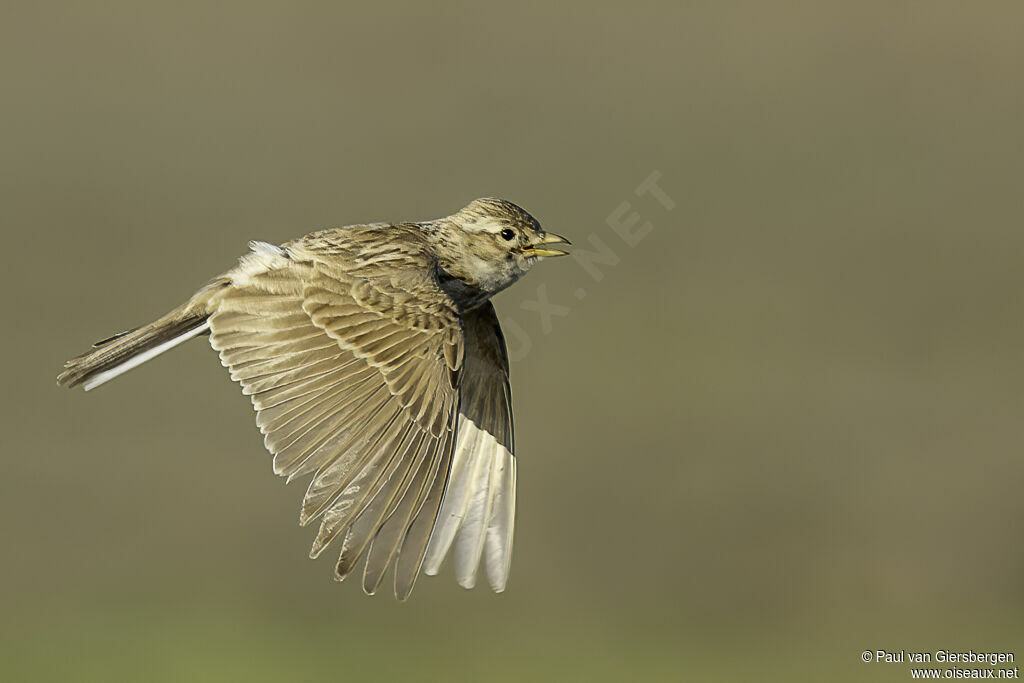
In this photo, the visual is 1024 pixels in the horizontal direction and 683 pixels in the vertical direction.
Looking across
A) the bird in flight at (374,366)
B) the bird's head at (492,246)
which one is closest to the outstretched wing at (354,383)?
the bird in flight at (374,366)

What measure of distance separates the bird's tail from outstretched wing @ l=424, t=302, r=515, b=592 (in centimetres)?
169

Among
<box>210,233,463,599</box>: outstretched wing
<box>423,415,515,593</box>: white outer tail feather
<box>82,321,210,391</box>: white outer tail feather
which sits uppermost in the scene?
<box>82,321,210,391</box>: white outer tail feather

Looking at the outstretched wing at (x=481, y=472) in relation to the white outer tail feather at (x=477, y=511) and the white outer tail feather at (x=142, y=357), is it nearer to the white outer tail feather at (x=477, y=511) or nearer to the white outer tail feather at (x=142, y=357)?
the white outer tail feather at (x=477, y=511)

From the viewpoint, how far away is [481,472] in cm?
897

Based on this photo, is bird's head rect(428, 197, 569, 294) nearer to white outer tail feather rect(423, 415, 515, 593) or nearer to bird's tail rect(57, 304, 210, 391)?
white outer tail feather rect(423, 415, 515, 593)

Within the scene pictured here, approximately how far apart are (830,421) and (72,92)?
12201 mm

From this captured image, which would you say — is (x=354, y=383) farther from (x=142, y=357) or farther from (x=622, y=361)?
(x=622, y=361)

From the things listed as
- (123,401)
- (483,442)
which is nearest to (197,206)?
(123,401)

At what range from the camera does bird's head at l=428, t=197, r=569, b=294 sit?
862 centimetres

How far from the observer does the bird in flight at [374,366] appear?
23.5 ft

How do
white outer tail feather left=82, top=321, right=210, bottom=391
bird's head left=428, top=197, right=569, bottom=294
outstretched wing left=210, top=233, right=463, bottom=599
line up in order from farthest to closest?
bird's head left=428, top=197, right=569, bottom=294 < white outer tail feather left=82, top=321, right=210, bottom=391 < outstretched wing left=210, top=233, right=463, bottom=599

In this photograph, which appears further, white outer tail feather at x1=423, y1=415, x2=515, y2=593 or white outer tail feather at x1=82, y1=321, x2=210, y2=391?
white outer tail feather at x1=423, y1=415, x2=515, y2=593

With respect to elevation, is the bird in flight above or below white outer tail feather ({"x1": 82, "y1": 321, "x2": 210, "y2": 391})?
below

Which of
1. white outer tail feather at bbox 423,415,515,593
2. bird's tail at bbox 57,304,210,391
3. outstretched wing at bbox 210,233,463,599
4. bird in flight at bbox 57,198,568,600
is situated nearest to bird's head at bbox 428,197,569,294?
bird in flight at bbox 57,198,568,600
